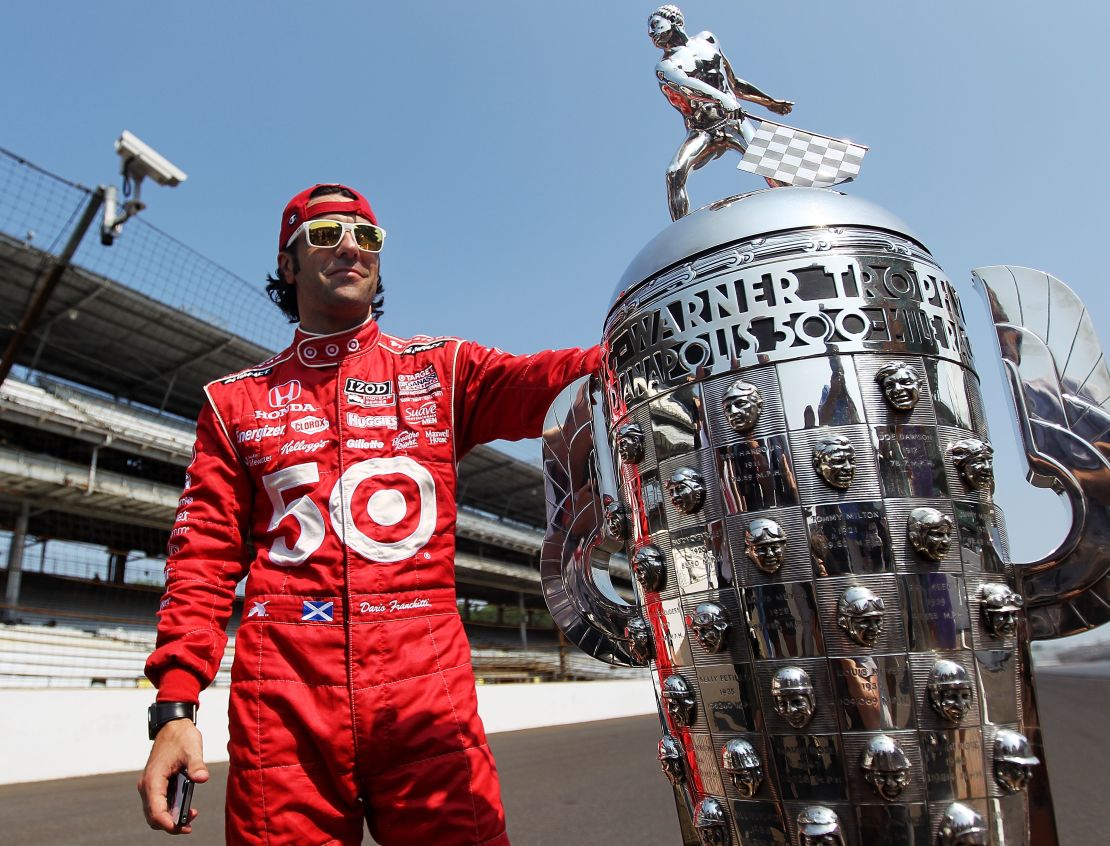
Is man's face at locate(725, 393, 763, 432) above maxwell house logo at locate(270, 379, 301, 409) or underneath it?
underneath

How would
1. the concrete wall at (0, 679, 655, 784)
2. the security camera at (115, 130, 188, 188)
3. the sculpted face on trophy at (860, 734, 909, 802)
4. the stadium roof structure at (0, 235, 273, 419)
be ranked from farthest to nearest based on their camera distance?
1. the stadium roof structure at (0, 235, 273, 419)
2. the concrete wall at (0, 679, 655, 784)
3. the security camera at (115, 130, 188, 188)
4. the sculpted face on trophy at (860, 734, 909, 802)

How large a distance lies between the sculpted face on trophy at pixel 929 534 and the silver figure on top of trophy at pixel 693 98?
3.05 ft

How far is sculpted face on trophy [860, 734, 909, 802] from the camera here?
0.95 m

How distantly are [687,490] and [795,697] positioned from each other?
31cm

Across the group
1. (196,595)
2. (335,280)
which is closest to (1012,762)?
(196,595)

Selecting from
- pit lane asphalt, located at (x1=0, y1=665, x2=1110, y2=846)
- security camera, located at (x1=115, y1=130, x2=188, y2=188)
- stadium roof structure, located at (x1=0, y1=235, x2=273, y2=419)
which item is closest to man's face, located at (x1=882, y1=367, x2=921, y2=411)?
pit lane asphalt, located at (x1=0, y1=665, x2=1110, y2=846)

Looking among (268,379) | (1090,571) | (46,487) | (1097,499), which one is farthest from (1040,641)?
(46,487)

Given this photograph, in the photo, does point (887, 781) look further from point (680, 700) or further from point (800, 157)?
point (800, 157)

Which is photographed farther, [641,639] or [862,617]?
[641,639]

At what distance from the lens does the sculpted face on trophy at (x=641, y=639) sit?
123cm

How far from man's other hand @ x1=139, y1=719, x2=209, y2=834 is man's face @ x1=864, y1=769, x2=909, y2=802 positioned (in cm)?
100

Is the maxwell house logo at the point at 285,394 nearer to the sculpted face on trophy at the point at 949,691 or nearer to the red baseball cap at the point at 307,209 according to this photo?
the red baseball cap at the point at 307,209

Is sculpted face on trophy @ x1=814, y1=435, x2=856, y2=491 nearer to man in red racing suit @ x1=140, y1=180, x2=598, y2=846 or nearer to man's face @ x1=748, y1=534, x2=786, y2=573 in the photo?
man's face @ x1=748, y1=534, x2=786, y2=573

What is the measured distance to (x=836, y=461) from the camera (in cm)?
103
